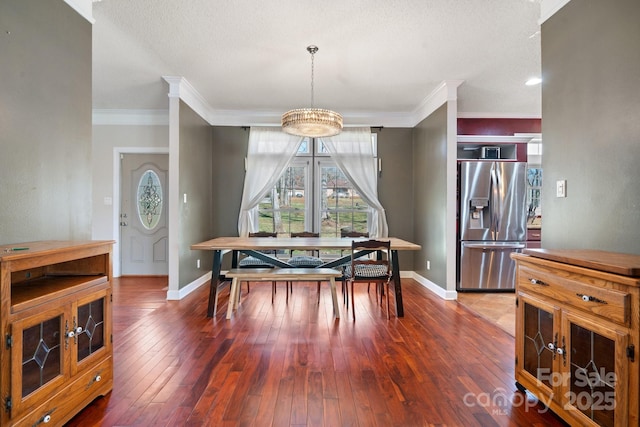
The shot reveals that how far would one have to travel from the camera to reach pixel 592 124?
Result: 6.33 ft

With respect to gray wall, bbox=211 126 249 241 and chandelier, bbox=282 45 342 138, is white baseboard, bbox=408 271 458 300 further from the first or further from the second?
gray wall, bbox=211 126 249 241

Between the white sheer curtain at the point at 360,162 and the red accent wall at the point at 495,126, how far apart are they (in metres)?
1.47

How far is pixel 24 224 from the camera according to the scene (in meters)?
1.87

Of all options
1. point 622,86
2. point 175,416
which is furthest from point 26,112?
point 622,86

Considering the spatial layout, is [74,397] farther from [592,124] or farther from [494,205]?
[494,205]

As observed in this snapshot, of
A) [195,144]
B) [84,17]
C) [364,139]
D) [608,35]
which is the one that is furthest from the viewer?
[364,139]

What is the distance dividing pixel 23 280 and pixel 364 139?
4.40 meters

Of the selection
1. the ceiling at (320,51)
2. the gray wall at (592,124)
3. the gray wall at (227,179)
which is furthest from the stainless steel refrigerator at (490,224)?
the gray wall at (227,179)

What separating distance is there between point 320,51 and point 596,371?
3105 millimetres

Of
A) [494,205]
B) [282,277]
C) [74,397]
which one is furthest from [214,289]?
[494,205]

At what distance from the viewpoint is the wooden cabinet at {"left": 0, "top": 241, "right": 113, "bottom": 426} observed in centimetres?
129

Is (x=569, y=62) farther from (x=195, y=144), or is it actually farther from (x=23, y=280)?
(x=195, y=144)

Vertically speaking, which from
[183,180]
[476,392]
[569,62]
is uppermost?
[569,62]

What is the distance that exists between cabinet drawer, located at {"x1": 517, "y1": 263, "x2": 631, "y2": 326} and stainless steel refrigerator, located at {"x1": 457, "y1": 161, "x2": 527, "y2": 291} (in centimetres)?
274
